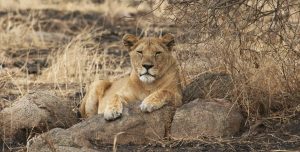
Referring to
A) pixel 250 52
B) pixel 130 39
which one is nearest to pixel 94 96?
pixel 130 39

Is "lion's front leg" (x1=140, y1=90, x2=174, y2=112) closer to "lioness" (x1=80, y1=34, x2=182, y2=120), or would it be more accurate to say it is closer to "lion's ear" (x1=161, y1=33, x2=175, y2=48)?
"lioness" (x1=80, y1=34, x2=182, y2=120)

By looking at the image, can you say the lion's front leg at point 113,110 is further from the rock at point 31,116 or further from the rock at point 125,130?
the rock at point 31,116

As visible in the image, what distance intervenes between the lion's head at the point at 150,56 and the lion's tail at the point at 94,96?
1.99 feet

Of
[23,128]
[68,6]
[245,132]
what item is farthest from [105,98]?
[68,6]

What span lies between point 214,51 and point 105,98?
112 centimetres

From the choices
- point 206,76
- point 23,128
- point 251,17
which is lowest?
point 23,128

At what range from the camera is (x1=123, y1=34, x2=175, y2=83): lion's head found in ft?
22.2

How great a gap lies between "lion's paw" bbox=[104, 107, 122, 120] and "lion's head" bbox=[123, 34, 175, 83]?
1.25 ft

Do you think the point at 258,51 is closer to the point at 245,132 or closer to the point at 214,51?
the point at 214,51

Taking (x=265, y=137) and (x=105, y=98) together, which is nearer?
(x=265, y=137)

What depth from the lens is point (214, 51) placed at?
6.99 meters

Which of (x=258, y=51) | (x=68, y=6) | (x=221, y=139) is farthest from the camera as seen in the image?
(x=68, y=6)

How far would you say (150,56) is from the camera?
6793 millimetres

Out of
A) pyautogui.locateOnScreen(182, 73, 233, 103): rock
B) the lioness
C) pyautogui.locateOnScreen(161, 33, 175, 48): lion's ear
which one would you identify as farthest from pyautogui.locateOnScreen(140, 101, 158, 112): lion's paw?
pyautogui.locateOnScreen(161, 33, 175, 48): lion's ear
